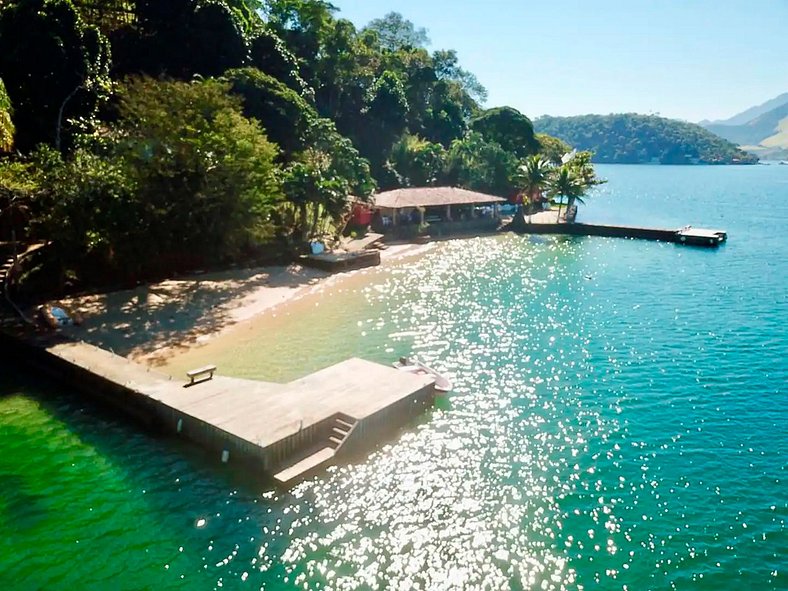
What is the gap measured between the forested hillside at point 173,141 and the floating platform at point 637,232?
9.06 m

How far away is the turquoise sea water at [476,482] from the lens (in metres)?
11.8

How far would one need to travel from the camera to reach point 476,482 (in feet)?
48.6

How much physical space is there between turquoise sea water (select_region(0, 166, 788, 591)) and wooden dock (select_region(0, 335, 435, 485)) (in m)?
0.65

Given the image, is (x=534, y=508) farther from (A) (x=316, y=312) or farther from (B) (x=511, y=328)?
(A) (x=316, y=312)

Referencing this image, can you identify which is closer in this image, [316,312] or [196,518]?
[196,518]

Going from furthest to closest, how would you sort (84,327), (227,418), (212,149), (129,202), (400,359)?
(212,149) < (129,202) < (84,327) < (400,359) < (227,418)

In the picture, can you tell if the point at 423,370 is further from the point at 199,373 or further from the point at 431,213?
the point at 431,213

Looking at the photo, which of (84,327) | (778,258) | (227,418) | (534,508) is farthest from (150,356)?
(778,258)

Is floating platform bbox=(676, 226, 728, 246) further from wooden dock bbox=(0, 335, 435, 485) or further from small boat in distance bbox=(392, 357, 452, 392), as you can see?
wooden dock bbox=(0, 335, 435, 485)

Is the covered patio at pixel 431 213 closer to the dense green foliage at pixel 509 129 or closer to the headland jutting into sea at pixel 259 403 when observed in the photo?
the dense green foliage at pixel 509 129

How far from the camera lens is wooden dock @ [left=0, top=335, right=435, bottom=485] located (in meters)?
15.3

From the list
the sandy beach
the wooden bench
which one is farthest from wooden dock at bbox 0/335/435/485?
the sandy beach

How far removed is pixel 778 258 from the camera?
4503 cm

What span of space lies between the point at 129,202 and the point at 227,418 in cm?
1529
